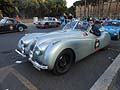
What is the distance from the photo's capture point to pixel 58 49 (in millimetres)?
4617

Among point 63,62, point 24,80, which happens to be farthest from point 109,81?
point 24,80

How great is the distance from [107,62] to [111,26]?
21.1 feet

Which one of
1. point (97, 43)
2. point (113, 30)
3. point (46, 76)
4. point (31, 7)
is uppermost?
point (31, 7)

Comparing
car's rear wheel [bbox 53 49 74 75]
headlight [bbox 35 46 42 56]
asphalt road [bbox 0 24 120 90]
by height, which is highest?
headlight [bbox 35 46 42 56]

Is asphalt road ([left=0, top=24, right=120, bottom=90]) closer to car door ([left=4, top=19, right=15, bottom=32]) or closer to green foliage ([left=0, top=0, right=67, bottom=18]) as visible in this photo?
car door ([left=4, top=19, right=15, bottom=32])

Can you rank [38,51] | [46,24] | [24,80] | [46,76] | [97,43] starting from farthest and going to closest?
[46,24] → [97,43] → [46,76] → [38,51] → [24,80]

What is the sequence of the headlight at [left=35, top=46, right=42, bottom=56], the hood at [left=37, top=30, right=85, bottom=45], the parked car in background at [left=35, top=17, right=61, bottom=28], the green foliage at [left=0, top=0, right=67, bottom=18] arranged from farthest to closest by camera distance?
Result: the green foliage at [left=0, top=0, right=67, bottom=18], the parked car in background at [left=35, top=17, right=61, bottom=28], the hood at [left=37, top=30, right=85, bottom=45], the headlight at [left=35, top=46, right=42, bottom=56]

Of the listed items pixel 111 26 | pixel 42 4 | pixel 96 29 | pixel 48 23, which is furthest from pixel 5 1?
pixel 96 29

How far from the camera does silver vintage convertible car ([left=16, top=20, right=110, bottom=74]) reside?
4.55 m

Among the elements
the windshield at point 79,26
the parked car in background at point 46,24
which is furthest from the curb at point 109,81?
the parked car in background at point 46,24

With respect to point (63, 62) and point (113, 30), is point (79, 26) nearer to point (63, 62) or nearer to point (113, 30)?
point (63, 62)

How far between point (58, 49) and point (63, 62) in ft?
1.72

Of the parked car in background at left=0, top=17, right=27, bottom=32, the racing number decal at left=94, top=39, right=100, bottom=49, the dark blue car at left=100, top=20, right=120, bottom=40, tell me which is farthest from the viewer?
the parked car in background at left=0, top=17, right=27, bottom=32

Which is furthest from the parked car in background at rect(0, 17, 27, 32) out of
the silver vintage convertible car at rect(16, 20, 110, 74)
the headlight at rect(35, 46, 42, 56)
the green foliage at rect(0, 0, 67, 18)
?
the green foliage at rect(0, 0, 67, 18)
